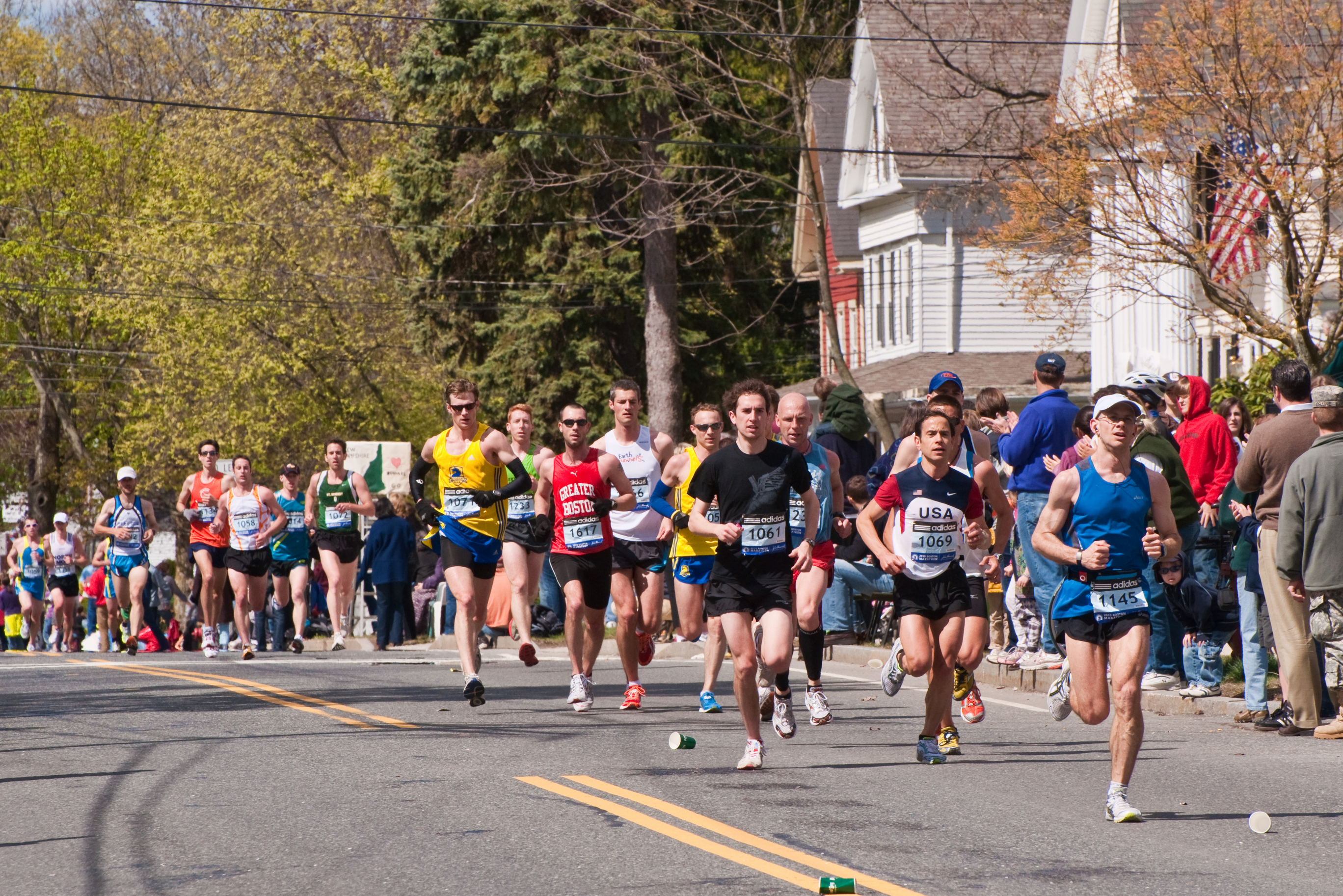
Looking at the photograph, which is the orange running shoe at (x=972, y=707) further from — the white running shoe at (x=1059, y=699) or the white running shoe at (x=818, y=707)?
the white running shoe at (x=1059, y=699)

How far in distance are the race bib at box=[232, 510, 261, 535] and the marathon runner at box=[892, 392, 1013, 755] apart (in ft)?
36.4

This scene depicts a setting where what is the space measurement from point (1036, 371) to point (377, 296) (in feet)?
114

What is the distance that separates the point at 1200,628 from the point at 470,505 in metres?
5.07

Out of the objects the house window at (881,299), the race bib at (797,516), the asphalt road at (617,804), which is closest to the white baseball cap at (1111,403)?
the asphalt road at (617,804)

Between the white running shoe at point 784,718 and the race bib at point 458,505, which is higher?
the race bib at point 458,505

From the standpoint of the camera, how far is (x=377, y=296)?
46406mm

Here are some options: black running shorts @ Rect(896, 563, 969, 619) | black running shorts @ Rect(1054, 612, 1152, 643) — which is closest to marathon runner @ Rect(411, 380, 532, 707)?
black running shorts @ Rect(896, 563, 969, 619)

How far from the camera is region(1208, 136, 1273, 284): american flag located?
1858 centimetres

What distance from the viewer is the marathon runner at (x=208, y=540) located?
1964 cm

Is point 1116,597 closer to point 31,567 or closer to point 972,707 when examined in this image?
point 972,707

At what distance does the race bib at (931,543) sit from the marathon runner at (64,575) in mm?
17618

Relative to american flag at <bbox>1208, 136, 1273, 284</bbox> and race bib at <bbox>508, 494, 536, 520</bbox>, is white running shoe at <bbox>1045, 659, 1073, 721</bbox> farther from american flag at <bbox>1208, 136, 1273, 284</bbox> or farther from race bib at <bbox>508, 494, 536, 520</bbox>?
american flag at <bbox>1208, 136, 1273, 284</bbox>

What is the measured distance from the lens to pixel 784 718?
959 cm

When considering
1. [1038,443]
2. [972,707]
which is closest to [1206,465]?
[1038,443]
